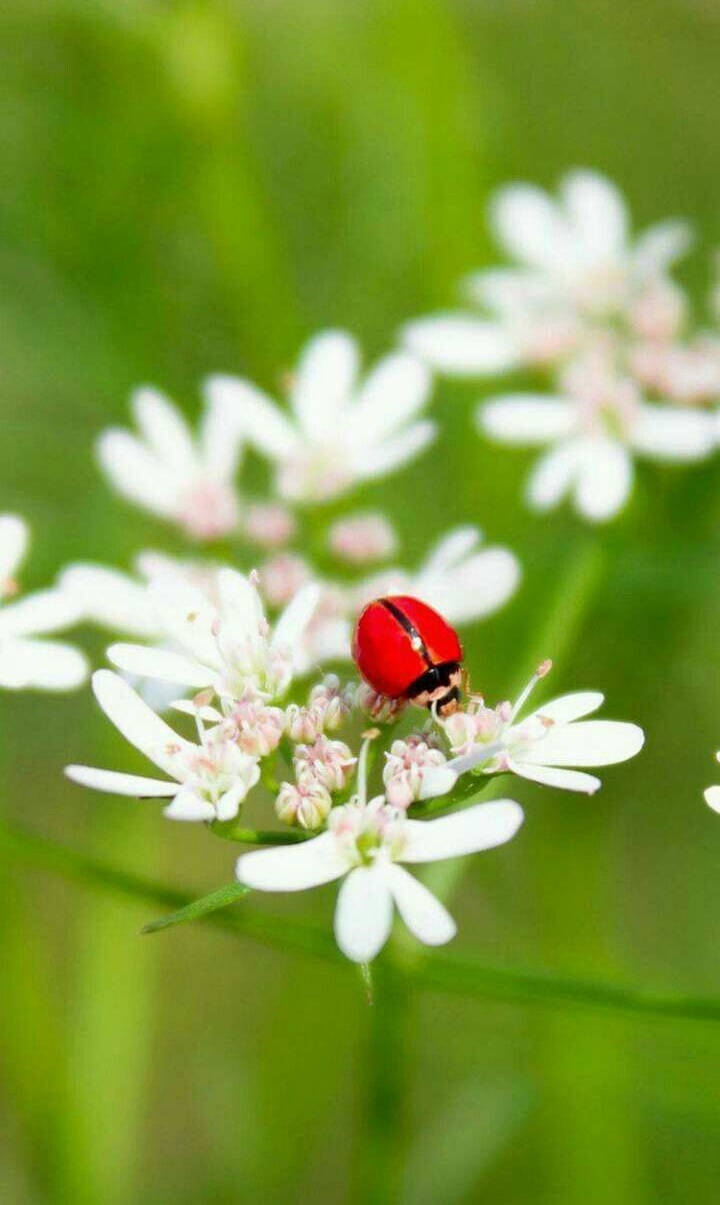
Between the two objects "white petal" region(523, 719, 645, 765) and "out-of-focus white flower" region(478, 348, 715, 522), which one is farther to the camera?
"out-of-focus white flower" region(478, 348, 715, 522)

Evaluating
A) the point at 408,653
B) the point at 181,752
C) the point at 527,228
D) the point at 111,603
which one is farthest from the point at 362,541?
the point at 527,228

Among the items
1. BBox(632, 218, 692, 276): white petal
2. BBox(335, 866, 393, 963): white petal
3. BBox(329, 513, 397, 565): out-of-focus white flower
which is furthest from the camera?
BBox(632, 218, 692, 276): white petal

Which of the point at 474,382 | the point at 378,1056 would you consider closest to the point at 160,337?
the point at 474,382

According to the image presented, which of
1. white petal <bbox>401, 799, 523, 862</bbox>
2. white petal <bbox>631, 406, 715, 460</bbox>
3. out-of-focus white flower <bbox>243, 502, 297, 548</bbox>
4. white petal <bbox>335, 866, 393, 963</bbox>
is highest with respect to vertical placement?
white petal <bbox>631, 406, 715, 460</bbox>

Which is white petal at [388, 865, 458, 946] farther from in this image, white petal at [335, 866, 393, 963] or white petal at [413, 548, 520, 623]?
white petal at [413, 548, 520, 623]

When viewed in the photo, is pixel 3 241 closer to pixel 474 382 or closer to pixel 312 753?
pixel 474 382

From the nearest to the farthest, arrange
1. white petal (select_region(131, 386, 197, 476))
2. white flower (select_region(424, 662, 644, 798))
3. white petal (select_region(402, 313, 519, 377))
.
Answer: white flower (select_region(424, 662, 644, 798)), white petal (select_region(131, 386, 197, 476)), white petal (select_region(402, 313, 519, 377))

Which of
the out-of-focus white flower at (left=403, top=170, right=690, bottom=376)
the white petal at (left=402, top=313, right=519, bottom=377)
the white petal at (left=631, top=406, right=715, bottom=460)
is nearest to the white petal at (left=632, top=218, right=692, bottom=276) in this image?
the out-of-focus white flower at (left=403, top=170, right=690, bottom=376)

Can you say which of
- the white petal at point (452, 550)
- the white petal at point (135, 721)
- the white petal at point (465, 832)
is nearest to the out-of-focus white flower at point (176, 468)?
the white petal at point (452, 550)
